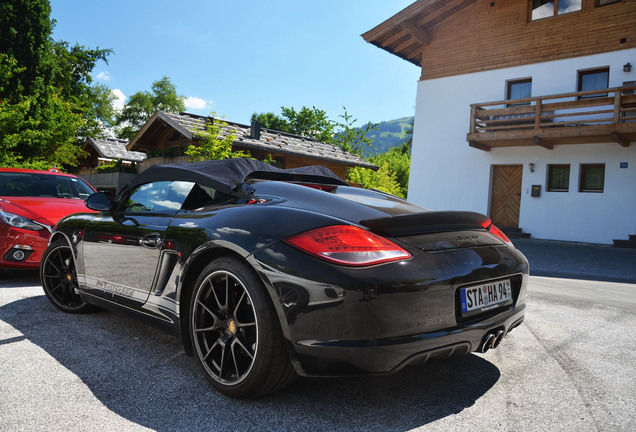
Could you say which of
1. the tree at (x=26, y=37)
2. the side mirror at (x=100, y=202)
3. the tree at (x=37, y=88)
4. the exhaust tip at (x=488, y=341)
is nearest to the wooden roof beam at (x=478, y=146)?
the side mirror at (x=100, y=202)

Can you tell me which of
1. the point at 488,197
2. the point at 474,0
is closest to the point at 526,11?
the point at 474,0

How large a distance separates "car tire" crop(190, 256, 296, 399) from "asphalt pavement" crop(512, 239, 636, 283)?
7.43 metres

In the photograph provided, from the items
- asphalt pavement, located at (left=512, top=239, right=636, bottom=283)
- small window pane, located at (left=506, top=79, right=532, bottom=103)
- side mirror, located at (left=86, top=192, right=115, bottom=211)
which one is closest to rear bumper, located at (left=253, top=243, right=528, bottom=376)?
Result: side mirror, located at (left=86, top=192, right=115, bottom=211)

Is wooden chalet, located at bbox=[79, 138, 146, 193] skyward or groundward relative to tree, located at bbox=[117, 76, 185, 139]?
groundward

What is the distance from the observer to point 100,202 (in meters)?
3.68

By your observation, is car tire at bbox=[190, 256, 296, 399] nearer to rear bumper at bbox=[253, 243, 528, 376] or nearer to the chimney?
rear bumper at bbox=[253, 243, 528, 376]

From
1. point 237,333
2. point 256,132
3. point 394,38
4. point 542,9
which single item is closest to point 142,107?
point 256,132

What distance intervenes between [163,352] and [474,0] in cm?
1946

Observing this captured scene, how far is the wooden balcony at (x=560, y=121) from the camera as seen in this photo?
14.1m

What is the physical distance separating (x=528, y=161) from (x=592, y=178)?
2.05m

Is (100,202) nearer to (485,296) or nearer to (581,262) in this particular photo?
(485,296)

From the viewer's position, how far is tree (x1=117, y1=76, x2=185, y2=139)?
211 feet

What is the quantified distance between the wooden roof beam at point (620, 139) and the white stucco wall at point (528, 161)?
1.09 feet

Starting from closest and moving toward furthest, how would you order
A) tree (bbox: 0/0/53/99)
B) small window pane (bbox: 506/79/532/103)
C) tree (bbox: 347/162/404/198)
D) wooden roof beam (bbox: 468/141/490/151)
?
wooden roof beam (bbox: 468/141/490/151) → small window pane (bbox: 506/79/532/103) → tree (bbox: 0/0/53/99) → tree (bbox: 347/162/404/198)
